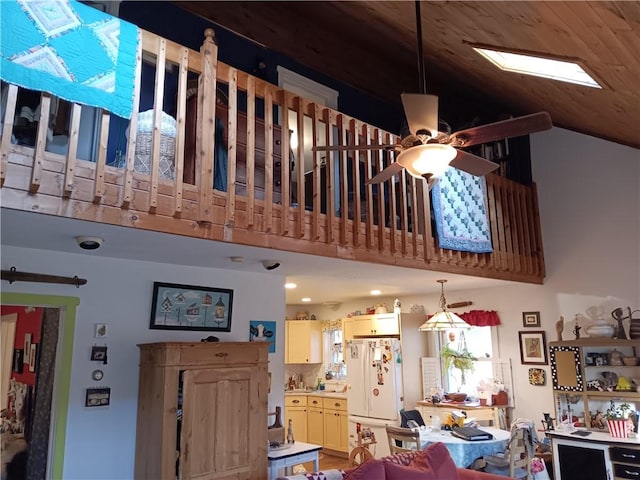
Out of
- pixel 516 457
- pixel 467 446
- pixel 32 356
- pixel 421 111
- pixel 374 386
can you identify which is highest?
pixel 421 111

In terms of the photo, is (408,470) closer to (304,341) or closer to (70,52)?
(70,52)

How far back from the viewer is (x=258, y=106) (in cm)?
576

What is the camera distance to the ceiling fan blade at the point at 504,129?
8.96 ft

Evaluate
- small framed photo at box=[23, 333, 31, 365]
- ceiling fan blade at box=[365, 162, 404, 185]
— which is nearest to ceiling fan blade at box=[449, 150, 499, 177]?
ceiling fan blade at box=[365, 162, 404, 185]

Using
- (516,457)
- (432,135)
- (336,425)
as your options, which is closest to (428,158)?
(432,135)

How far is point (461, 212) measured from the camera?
5.24 metres

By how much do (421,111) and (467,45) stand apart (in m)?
1.88

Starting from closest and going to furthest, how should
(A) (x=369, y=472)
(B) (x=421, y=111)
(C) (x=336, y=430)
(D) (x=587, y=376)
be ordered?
1. (B) (x=421, y=111)
2. (A) (x=369, y=472)
3. (D) (x=587, y=376)
4. (C) (x=336, y=430)

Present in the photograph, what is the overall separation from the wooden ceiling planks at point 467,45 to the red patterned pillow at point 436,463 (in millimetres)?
2959

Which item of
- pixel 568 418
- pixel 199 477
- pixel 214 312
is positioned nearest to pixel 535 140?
pixel 568 418

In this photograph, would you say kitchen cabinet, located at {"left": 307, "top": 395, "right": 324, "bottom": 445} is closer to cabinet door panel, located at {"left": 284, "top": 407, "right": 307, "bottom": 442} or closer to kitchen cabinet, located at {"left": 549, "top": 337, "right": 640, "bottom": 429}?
cabinet door panel, located at {"left": 284, "top": 407, "right": 307, "bottom": 442}

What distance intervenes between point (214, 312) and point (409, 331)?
3.42m

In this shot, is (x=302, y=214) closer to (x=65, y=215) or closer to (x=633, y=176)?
(x=65, y=215)

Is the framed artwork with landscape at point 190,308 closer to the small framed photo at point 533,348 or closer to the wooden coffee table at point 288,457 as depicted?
the wooden coffee table at point 288,457
